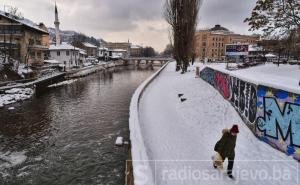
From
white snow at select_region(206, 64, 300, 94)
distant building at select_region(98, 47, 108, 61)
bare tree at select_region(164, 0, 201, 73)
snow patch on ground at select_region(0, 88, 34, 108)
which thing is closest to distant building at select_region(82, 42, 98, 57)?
distant building at select_region(98, 47, 108, 61)

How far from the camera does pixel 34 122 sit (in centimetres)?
1688

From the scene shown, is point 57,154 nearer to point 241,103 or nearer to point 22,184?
point 22,184

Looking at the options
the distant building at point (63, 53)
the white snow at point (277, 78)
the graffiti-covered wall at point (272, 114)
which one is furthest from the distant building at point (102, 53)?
the graffiti-covered wall at point (272, 114)

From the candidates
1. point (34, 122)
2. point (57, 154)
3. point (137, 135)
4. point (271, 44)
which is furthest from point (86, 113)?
point (271, 44)

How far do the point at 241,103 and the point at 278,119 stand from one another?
11.1ft

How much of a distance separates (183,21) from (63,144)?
28844 millimetres

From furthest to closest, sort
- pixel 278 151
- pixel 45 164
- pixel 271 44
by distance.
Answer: pixel 271 44 < pixel 45 164 < pixel 278 151

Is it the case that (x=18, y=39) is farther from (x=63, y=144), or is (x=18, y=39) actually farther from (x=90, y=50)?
(x=90, y=50)

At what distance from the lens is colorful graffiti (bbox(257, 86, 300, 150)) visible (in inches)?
302

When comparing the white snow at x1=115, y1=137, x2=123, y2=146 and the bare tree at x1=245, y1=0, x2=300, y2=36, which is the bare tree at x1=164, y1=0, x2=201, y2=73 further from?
the white snow at x1=115, y1=137, x2=123, y2=146

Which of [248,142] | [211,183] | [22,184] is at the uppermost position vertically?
[248,142]

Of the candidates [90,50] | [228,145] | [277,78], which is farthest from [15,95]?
[90,50]

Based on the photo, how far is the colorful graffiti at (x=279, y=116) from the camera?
768 centimetres

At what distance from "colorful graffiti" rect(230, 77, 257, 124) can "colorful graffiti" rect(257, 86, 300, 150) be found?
1.86 ft
